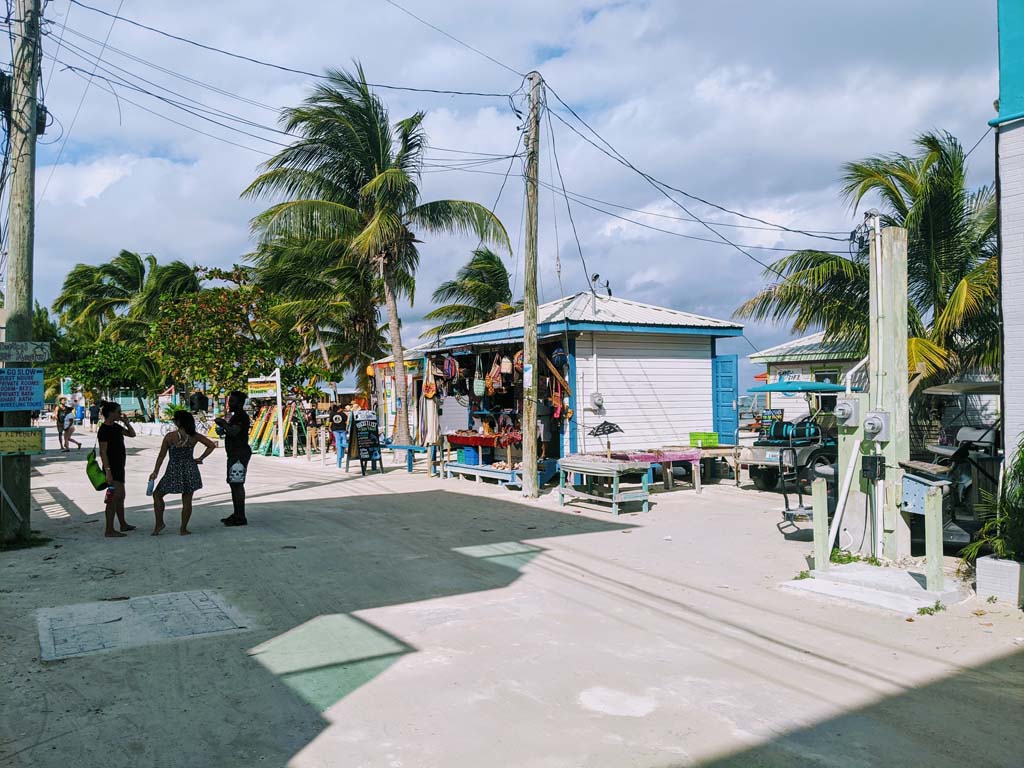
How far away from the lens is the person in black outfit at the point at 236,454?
10773mm

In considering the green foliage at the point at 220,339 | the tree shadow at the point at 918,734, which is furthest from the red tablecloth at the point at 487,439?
the green foliage at the point at 220,339

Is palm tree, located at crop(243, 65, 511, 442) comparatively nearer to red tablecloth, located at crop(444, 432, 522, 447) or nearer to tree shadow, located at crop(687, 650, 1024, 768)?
red tablecloth, located at crop(444, 432, 522, 447)

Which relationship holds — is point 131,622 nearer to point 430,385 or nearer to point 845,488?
point 845,488

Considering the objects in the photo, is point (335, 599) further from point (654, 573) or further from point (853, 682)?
point (853, 682)

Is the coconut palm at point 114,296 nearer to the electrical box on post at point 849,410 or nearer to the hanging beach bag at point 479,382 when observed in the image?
the hanging beach bag at point 479,382

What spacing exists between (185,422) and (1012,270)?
9.27 m

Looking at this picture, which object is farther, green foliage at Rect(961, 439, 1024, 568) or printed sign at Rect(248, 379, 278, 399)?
printed sign at Rect(248, 379, 278, 399)

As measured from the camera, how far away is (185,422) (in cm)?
996

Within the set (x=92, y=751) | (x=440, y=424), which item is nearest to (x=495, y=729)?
(x=92, y=751)

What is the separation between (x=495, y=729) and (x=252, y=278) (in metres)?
31.1

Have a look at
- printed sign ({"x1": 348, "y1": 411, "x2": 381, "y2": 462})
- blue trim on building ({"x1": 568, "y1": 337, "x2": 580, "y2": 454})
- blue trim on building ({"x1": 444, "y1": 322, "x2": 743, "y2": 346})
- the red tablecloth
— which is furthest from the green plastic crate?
printed sign ({"x1": 348, "y1": 411, "x2": 381, "y2": 462})

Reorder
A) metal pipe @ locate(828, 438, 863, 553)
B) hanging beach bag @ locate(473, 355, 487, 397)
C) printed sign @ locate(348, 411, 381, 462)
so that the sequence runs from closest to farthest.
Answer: metal pipe @ locate(828, 438, 863, 553) → hanging beach bag @ locate(473, 355, 487, 397) → printed sign @ locate(348, 411, 381, 462)

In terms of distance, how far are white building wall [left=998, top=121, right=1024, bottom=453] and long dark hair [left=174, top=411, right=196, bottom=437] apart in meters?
8.81

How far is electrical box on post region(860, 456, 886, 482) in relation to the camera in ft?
25.6
